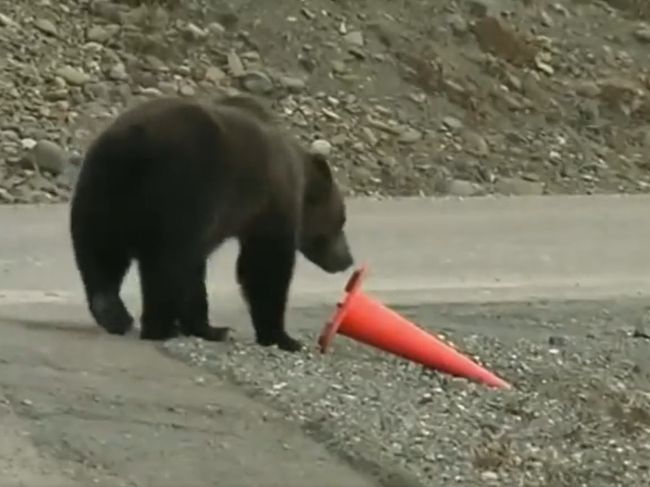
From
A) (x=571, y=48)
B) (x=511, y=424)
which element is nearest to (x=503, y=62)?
(x=571, y=48)

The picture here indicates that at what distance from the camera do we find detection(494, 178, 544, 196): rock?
18.6m

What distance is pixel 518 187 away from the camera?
18844mm

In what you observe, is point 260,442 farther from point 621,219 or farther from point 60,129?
point 60,129

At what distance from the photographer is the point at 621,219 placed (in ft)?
50.5

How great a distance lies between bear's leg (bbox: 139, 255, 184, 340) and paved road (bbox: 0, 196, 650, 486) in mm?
112

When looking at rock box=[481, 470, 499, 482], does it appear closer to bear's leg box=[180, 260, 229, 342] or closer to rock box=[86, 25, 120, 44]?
bear's leg box=[180, 260, 229, 342]

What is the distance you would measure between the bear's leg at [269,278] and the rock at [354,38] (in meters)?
13.6

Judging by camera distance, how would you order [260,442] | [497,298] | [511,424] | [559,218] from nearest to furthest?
1. [260,442]
2. [511,424]
3. [497,298]
4. [559,218]

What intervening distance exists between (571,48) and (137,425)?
1816cm

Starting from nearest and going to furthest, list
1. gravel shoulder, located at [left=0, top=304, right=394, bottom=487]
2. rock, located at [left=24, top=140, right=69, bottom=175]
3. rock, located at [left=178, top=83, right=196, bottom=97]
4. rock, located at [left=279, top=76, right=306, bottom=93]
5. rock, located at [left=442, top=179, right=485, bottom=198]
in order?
gravel shoulder, located at [left=0, top=304, right=394, bottom=487], rock, located at [left=24, top=140, right=69, bottom=175], rock, located at [left=442, top=179, right=485, bottom=198], rock, located at [left=178, top=83, right=196, bottom=97], rock, located at [left=279, top=76, right=306, bottom=93]

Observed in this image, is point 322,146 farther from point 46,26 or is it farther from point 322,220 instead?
point 322,220

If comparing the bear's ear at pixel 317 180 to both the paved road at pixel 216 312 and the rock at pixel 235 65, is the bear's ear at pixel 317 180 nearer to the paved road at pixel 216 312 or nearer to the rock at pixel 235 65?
the paved road at pixel 216 312

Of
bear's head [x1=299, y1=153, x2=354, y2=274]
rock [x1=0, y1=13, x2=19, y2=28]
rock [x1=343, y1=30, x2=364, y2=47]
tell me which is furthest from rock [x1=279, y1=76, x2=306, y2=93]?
bear's head [x1=299, y1=153, x2=354, y2=274]

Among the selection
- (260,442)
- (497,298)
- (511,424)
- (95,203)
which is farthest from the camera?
(497,298)
